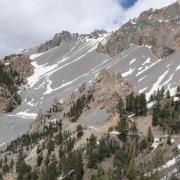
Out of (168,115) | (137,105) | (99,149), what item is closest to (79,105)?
(137,105)

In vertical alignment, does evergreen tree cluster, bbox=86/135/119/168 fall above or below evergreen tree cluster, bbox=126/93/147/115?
below

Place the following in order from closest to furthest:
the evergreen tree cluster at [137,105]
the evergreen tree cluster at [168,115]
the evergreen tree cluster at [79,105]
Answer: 1. the evergreen tree cluster at [168,115]
2. the evergreen tree cluster at [137,105]
3. the evergreen tree cluster at [79,105]

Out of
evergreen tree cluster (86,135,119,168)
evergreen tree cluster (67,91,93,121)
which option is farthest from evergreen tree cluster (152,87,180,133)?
evergreen tree cluster (67,91,93,121)

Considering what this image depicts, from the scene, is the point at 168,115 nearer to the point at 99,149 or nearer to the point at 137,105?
the point at 137,105

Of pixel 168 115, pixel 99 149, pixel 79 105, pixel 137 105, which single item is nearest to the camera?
pixel 99 149

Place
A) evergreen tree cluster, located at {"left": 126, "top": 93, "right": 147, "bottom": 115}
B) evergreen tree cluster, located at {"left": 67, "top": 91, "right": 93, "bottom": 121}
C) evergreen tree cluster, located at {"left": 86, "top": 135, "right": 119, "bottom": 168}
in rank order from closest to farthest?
evergreen tree cluster, located at {"left": 86, "top": 135, "right": 119, "bottom": 168}
evergreen tree cluster, located at {"left": 126, "top": 93, "right": 147, "bottom": 115}
evergreen tree cluster, located at {"left": 67, "top": 91, "right": 93, "bottom": 121}

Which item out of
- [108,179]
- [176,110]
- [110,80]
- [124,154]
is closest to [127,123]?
[176,110]

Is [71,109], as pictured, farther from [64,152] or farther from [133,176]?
[133,176]

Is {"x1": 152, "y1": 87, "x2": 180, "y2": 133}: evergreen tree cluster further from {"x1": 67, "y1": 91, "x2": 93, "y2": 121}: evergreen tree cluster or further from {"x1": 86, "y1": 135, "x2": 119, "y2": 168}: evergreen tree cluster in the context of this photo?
{"x1": 67, "y1": 91, "x2": 93, "y2": 121}: evergreen tree cluster

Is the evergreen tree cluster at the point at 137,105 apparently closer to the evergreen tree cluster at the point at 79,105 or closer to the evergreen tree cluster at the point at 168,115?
the evergreen tree cluster at the point at 168,115

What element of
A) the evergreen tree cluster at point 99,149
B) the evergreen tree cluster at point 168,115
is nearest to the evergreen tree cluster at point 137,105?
the evergreen tree cluster at point 168,115

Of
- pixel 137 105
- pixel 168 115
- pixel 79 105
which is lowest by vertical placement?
pixel 79 105

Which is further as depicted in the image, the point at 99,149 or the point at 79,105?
the point at 79,105

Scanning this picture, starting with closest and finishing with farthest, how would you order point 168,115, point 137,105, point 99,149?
point 99,149 → point 168,115 → point 137,105
